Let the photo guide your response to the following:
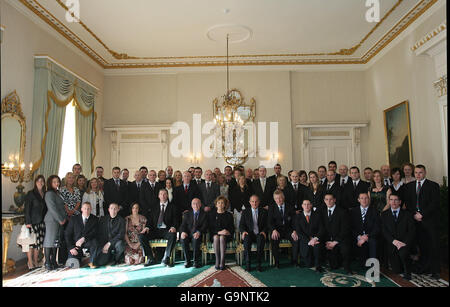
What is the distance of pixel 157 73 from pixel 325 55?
4.79 meters

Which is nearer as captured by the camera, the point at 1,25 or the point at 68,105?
the point at 1,25

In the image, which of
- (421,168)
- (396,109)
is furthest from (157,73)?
(421,168)

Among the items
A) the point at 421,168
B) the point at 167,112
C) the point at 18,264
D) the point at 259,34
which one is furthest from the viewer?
the point at 167,112

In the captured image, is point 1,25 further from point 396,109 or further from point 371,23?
point 396,109

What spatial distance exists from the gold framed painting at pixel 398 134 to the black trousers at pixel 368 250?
2.79 m

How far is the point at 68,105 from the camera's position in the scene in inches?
A: 279

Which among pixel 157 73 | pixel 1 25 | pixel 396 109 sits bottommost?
pixel 396 109

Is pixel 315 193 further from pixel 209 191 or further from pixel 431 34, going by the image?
pixel 431 34

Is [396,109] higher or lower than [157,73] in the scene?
lower

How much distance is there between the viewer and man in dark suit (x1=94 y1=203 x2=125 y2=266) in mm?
5109

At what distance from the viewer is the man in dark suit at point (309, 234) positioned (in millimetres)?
4781

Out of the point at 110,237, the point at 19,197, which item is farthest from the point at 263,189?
the point at 19,197

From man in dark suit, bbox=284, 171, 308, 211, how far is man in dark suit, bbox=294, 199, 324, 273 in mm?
613

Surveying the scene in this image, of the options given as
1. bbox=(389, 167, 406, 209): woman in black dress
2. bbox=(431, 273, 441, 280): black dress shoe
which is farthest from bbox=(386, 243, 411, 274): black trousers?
bbox=(389, 167, 406, 209): woman in black dress
